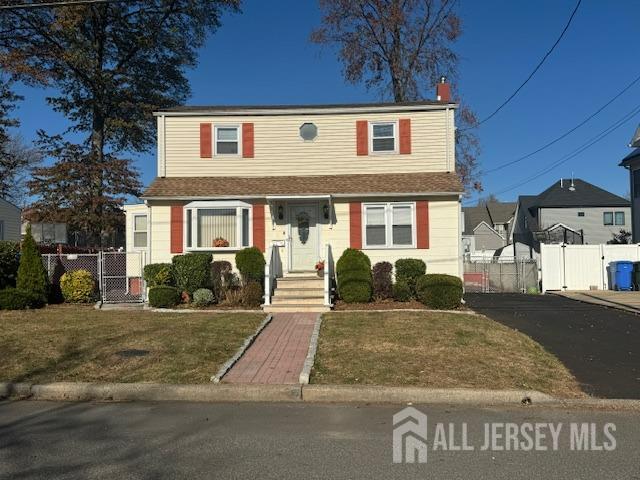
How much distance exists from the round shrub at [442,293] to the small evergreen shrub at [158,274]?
6793 mm

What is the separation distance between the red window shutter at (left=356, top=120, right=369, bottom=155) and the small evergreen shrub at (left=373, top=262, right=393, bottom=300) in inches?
158

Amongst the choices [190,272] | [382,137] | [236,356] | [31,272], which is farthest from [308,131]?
[236,356]

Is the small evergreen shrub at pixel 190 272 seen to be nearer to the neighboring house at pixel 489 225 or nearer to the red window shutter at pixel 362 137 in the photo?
the red window shutter at pixel 362 137

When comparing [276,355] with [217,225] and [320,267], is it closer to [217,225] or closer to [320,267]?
[320,267]

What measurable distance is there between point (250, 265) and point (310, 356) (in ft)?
21.4

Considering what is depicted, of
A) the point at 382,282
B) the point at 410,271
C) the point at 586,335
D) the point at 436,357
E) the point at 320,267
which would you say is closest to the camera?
the point at 436,357

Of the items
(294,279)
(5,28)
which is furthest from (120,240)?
(294,279)

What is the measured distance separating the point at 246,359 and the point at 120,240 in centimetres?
3189

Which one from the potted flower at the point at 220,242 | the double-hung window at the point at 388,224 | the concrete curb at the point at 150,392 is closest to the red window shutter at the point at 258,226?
the potted flower at the point at 220,242

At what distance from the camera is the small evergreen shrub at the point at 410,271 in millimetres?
14852

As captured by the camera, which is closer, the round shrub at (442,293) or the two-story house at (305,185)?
the round shrub at (442,293)

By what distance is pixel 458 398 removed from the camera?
6680 millimetres

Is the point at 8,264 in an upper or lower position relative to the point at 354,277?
upper

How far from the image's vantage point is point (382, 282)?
1478 cm
